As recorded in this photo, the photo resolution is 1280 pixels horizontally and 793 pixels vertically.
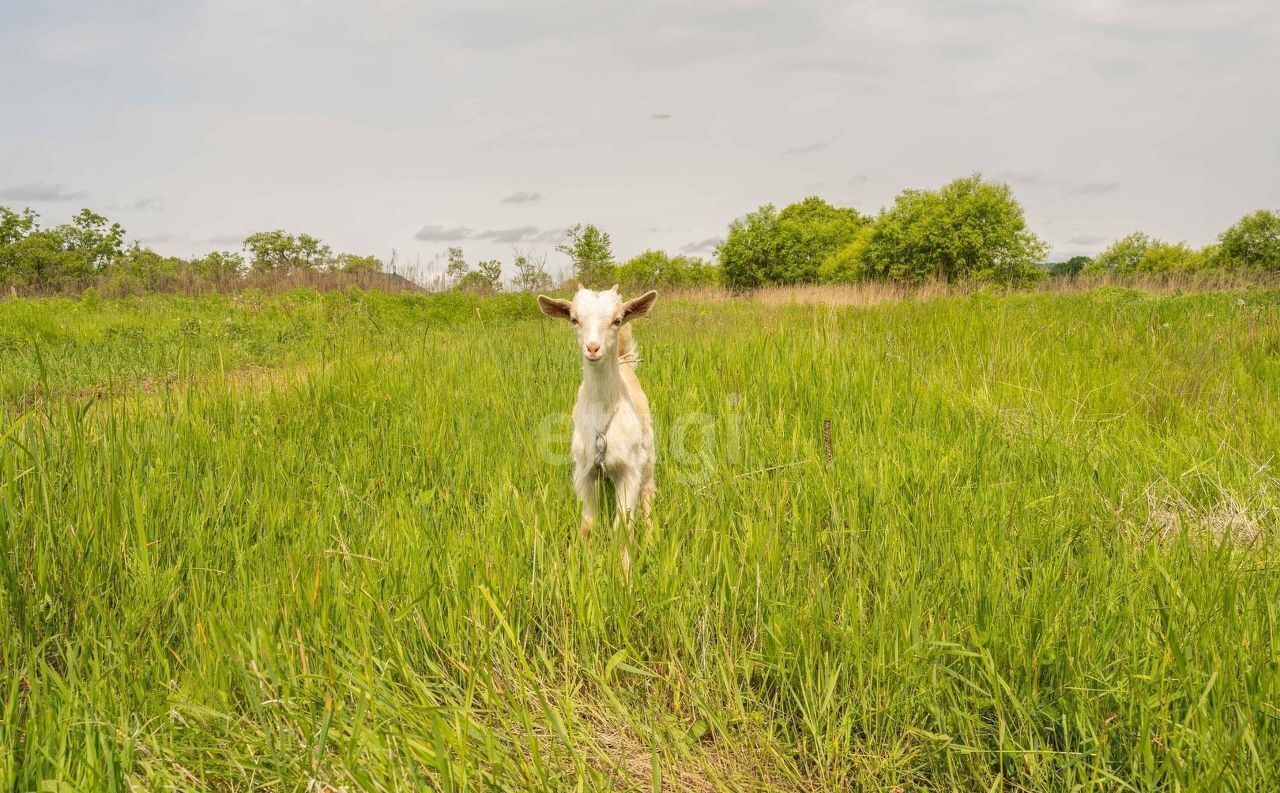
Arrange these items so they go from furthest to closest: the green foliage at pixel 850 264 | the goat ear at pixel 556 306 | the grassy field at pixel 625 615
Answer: the green foliage at pixel 850 264 → the goat ear at pixel 556 306 → the grassy field at pixel 625 615

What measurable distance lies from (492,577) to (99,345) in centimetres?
1409

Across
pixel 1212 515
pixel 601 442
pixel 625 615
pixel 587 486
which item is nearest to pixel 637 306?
pixel 601 442

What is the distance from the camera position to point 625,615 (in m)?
2.25

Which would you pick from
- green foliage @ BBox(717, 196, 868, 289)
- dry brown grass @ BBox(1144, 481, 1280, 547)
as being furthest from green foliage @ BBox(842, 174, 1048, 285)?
dry brown grass @ BBox(1144, 481, 1280, 547)

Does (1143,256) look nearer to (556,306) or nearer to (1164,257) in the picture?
(1164,257)

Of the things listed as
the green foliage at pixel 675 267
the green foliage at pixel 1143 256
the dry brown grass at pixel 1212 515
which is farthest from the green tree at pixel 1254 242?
the dry brown grass at pixel 1212 515

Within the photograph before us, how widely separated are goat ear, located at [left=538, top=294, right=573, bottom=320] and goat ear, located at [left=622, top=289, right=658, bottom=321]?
31cm

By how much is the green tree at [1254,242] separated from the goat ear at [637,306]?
7870 cm

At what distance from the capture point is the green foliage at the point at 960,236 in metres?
43.2

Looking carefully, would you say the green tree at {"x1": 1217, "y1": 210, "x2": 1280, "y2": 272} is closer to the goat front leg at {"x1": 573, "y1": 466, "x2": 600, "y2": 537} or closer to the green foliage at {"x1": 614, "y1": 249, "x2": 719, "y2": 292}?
the green foliage at {"x1": 614, "y1": 249, "x2": 719, "y2": 292}

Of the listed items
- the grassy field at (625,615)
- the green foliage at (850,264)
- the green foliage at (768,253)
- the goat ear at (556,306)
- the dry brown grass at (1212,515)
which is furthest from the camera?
the green foliage at (768,253)

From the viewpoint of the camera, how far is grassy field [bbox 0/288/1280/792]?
166cm

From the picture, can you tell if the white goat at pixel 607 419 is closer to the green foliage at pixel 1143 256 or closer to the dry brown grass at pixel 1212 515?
the dry brown grass at pixel 1212 515

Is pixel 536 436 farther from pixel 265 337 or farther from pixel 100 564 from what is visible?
pixel 265 337
